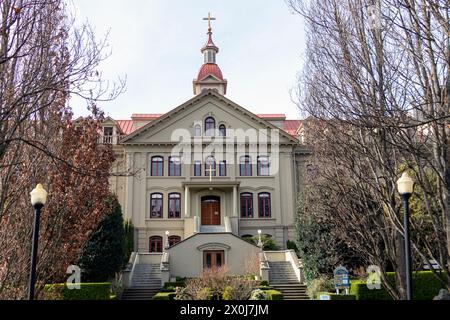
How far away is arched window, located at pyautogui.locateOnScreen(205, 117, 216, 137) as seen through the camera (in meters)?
34.7

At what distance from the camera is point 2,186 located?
9391mm

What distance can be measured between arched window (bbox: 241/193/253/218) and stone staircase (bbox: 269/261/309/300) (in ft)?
18.3

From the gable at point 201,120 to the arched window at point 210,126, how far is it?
0.24 m

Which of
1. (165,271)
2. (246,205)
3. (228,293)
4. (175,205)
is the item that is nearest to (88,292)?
(165,271)

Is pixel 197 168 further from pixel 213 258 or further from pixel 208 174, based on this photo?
pixel 213 258

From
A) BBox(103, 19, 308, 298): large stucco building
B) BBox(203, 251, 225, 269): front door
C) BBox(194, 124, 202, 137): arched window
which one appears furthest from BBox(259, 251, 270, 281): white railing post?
BBox(194, 124, 202, 137): arched window

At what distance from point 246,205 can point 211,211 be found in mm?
2510

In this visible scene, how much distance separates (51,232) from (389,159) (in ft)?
27.3

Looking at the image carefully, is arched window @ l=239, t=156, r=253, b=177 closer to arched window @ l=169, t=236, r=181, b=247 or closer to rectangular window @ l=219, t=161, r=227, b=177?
rectangular window @ l=219, t=161, r=227, b=177

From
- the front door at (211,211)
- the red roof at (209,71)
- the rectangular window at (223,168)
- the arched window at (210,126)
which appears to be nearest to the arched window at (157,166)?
the front door at (211,211)

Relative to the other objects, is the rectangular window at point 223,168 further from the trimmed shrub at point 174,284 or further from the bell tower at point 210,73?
the trimmed shrub at point 174,284

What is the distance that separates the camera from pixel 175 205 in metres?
34.2

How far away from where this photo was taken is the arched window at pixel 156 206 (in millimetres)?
33875
